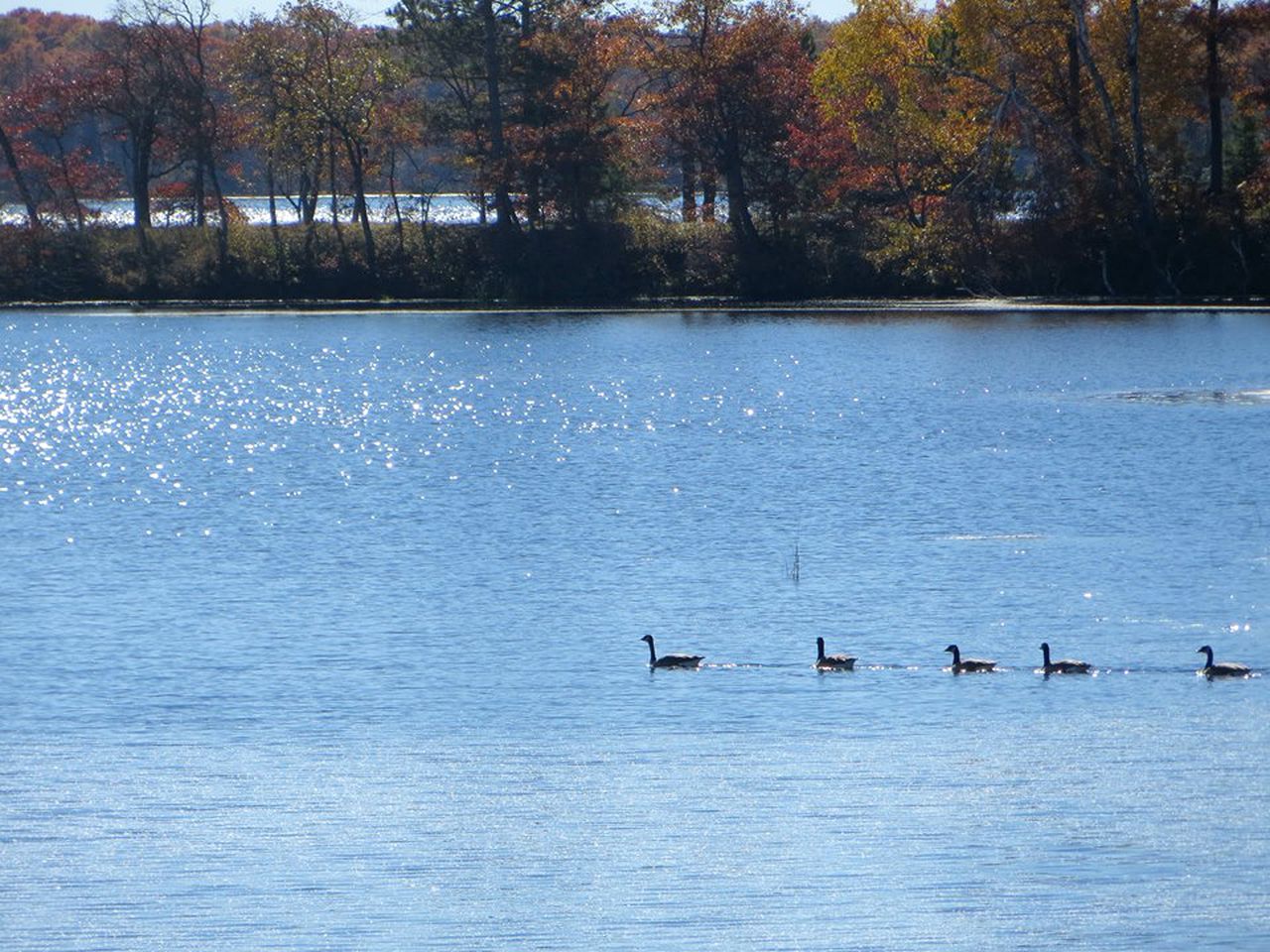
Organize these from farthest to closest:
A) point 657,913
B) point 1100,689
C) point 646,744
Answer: point 1100,689 < point 646,744 < point 657,913

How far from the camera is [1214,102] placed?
204ft

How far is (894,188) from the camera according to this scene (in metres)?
67.1

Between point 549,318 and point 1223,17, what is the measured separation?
2313cm

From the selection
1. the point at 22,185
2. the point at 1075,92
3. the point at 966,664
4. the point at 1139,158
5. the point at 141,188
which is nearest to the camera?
the point at 966,664

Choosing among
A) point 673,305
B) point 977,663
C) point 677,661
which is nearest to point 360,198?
point 673,305

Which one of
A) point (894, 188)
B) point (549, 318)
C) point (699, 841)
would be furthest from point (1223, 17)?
point (699, 841)

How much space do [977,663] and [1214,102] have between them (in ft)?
156

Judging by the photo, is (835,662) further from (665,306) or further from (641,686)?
(665,306)

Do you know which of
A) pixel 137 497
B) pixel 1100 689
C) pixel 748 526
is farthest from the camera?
pixel 137 497

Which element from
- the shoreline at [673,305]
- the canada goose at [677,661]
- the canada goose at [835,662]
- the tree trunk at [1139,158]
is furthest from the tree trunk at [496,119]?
the canada goose at [835,662]

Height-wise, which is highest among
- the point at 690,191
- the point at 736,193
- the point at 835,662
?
the point at 690,191

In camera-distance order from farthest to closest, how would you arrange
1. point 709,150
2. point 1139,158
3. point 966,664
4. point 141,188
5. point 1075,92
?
1. point 141,188
2. point 709,150
3. point 1075,92
4. point 1139,158
5. point 966,664

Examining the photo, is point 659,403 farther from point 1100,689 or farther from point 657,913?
point 657,913

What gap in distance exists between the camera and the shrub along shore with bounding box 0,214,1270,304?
63.2m
